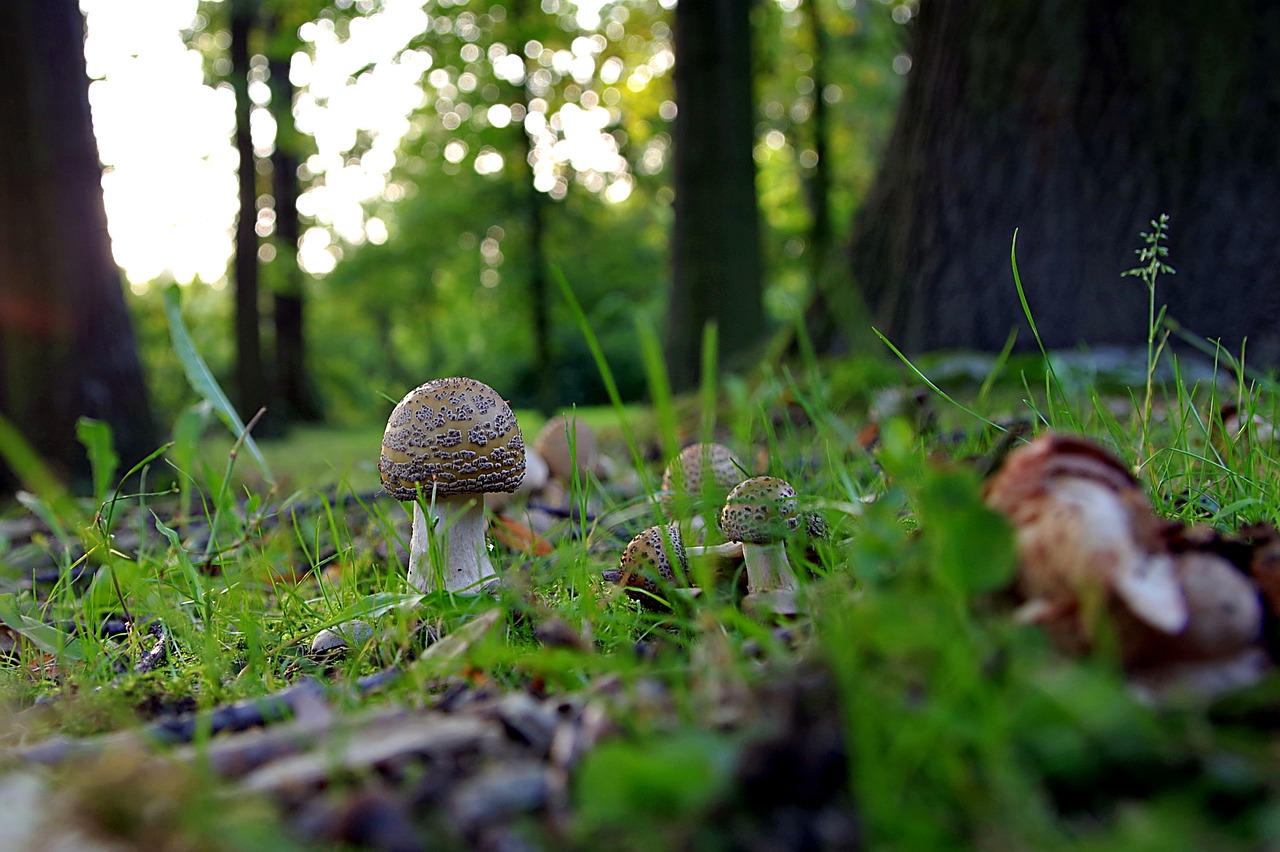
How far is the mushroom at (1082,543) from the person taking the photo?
36.9 inches

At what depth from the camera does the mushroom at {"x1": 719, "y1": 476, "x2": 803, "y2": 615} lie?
171 centimetres

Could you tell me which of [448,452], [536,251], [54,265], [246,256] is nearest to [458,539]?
[448,452]

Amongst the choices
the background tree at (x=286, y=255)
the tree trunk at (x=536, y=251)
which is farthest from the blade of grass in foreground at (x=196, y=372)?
the background tree at (x=286, y=255)

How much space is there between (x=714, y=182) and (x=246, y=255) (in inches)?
269

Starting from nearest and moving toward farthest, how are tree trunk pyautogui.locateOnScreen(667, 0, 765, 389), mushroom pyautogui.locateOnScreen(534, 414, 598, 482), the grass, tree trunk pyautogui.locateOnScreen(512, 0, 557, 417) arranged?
1. the grass
2. mushroom pyautogui.locateOnScreen(534, 414, 598, 482)
3. tree trunk pyautogui.locateOnScreen(667, 0, 765, 389)
4. tree trunk pyautogui.locateOnScreen(512, 0, 557, 417)

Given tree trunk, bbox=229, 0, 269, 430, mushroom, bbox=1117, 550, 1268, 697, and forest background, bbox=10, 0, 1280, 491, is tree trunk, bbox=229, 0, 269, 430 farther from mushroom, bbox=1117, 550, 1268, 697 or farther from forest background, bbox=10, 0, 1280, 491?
mushroom, bbox=1117, 550, 1268, 697

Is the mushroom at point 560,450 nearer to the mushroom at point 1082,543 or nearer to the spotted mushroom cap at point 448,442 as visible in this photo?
the spotted mushroom cap at point 448,442

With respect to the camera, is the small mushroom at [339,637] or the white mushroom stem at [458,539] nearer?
the small mushroom at [339,637]

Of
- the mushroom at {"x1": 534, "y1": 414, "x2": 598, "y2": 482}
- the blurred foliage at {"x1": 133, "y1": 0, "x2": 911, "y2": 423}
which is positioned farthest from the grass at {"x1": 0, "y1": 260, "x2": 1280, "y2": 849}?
the blurred foliage at {"x1": 133, "y1": 0, "x2": 911, "y2": 423}

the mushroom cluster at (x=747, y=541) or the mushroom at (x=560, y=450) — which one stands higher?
the mushroom cluster at (x=747, y=541)

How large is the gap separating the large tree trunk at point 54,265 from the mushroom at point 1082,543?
211 inches

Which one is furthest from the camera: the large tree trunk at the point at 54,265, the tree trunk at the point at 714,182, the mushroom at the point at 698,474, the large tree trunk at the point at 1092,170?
the tree trunk at the point at 714,182

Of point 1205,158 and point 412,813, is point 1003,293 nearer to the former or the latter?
point 1205,158

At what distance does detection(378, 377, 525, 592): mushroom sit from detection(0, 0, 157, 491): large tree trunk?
3907 millimetres
